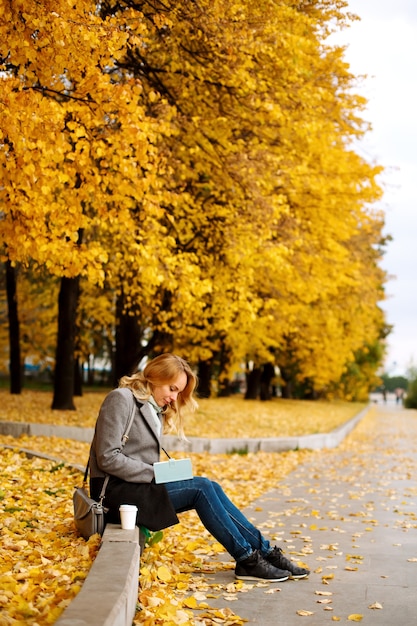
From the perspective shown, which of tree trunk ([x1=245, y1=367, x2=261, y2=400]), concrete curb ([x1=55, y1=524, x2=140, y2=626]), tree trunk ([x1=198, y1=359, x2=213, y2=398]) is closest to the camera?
concrete curb ([x1=55, y1=524, x2=140, y2=626])

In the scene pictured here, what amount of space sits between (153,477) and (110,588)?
1.66m

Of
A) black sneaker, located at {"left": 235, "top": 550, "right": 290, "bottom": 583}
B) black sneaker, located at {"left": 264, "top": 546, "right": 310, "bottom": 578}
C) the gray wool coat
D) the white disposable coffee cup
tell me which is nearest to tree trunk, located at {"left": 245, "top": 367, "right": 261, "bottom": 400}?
black sneaker, located at {"left": 264, "top": 546, "right": 310, "bottom": 578}

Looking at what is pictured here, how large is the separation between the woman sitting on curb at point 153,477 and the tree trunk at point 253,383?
3100cm

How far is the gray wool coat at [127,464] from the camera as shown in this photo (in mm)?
5504

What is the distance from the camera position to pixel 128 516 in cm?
534

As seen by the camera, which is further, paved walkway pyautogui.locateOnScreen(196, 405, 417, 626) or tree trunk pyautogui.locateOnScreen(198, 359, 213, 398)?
tree trunk pyautogui.locateOnScreen(198, 359, 213, 398)

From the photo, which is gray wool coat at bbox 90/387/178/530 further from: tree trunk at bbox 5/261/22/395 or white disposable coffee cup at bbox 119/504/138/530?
tree trunk at bbox 5/261/22/395

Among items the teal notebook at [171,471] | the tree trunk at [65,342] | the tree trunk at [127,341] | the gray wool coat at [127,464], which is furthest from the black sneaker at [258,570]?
the tree trunk at [127,341]

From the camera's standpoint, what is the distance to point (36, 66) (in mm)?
8688

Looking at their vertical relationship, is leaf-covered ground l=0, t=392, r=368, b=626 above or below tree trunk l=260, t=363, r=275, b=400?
below

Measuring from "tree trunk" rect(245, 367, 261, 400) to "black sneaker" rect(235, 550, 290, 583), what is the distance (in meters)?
31.1

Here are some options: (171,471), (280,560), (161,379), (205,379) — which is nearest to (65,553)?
(171,471)

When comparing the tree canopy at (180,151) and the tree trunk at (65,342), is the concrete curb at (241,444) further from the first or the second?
the tree trunk at (65,342)

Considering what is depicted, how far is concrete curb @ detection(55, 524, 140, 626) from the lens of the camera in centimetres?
351
